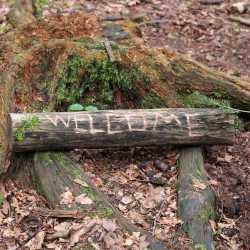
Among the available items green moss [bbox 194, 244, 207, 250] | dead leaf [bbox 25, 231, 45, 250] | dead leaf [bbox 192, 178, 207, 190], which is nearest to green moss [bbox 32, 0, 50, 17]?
dead leaf [bbox 192, 178, 207, 190]

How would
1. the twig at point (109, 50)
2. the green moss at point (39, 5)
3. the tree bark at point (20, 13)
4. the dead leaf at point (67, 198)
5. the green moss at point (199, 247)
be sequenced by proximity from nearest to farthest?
the green moss at point (199, 247) < the dead leaf at point (67, 198) < the twig at point (109, 50) < the tree bark at point (20, 13) < the green moss at point (39, 5)

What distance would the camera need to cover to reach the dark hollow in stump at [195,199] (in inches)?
178

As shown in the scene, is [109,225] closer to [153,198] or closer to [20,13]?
[153,198]

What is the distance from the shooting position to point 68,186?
4887 millimetres

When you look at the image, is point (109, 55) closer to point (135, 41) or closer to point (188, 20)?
point (135, 41)

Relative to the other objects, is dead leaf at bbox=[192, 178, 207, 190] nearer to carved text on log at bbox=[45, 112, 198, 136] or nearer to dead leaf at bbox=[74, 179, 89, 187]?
carved text on log at bbox=[45, 112, 198, 136]

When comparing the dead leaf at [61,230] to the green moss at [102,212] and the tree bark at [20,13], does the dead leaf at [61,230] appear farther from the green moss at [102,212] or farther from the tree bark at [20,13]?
the tree bark at [20,13]

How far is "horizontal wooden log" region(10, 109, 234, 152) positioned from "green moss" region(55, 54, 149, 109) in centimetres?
68

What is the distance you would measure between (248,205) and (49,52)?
3011 mm

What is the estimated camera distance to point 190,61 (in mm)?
6039

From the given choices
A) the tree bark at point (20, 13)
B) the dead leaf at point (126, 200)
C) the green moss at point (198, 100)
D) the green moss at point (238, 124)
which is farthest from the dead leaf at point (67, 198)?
the tree bark at point (20, 13)

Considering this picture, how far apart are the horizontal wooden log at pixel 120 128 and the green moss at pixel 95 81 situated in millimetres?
683

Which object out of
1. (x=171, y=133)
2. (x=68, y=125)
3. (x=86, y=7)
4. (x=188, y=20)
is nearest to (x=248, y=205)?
(x=171, y=133)

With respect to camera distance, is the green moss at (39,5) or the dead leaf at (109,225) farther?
the green moss at (39,5)
